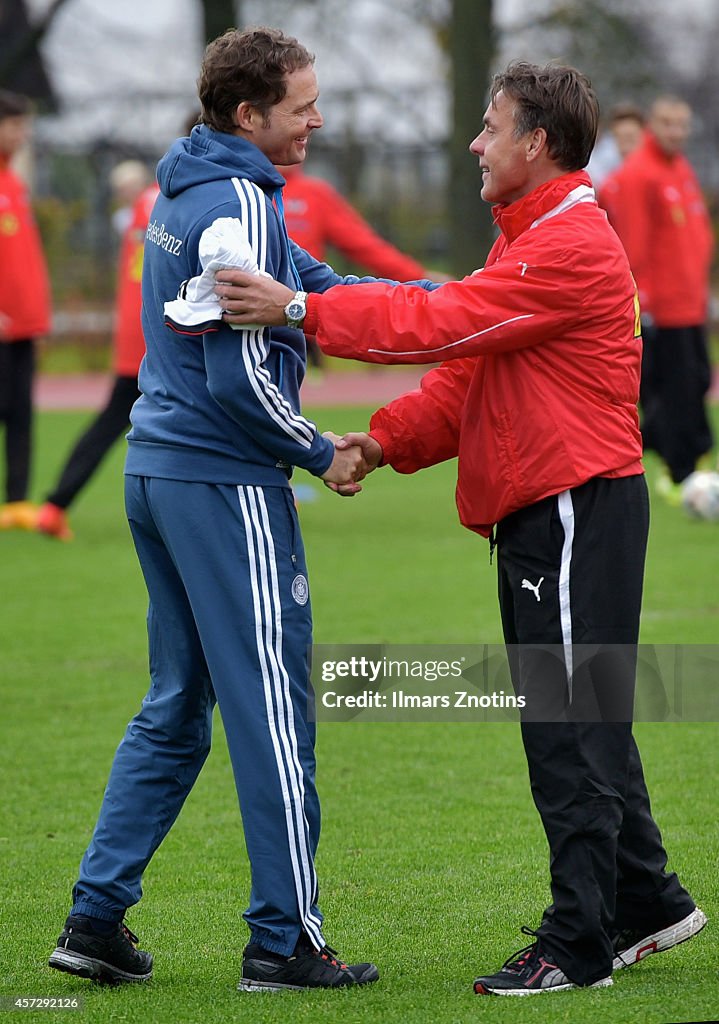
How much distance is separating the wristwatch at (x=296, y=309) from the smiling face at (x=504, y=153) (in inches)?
19.4

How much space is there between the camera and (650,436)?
36.2ft

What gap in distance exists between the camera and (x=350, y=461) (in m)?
3.64

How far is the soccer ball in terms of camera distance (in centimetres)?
1003

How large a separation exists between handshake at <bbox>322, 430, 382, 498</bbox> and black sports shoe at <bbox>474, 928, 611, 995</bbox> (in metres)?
1.11

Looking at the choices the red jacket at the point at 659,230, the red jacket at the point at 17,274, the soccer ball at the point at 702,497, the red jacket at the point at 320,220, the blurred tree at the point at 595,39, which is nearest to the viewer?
the red jacket at the point at 320,220

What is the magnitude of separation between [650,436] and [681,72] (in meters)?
30.4

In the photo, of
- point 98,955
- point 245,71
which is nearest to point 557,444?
point 245,71

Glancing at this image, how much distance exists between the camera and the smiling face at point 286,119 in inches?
134

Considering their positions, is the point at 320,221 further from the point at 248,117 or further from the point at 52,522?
the point at 248,117

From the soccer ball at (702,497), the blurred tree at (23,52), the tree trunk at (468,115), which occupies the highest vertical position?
the blurred tree at (23,52)

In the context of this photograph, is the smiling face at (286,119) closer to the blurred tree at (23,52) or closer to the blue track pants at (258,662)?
the blue track pants at (258,662)

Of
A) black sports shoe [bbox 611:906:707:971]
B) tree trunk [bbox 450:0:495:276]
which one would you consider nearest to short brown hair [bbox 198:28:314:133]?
black sports shoe [bbox 611:906:707:971]

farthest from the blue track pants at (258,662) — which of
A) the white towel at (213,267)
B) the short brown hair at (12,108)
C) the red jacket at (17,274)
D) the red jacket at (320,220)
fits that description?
the short brown hair at (12,108)

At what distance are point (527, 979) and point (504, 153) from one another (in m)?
1.80
